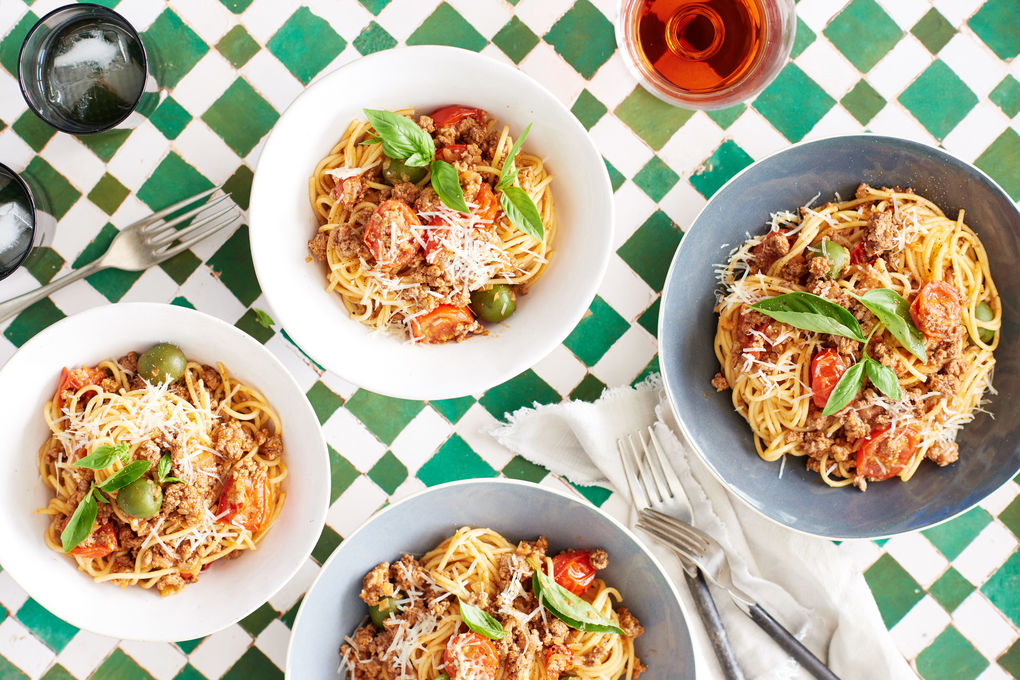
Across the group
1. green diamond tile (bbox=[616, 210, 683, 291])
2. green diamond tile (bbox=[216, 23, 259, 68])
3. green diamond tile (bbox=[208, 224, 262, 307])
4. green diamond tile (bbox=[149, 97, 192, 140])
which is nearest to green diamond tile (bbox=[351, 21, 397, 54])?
green diamond tile (bbox=[216, 23, 259, 68])

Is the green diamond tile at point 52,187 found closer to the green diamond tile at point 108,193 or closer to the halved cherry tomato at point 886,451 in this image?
the green diamond tile at point 108,193

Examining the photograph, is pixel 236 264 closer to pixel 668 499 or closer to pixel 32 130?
A: pixel 32 130

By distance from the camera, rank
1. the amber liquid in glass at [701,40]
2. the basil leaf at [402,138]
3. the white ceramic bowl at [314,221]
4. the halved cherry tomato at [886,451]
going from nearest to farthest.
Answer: the basil leaf at [402,138] < the white ceramic bowl at [314,221] < the halved cherry tomato at [886,451] < the amber liquid in glass at [701,40]

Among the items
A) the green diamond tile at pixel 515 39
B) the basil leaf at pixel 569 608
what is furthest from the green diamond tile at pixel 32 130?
the basil leaf at pixel 569 608

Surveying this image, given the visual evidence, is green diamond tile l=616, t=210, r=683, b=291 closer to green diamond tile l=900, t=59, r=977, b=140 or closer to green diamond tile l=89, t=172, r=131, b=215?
green diamond tile l=900, t=59, r=977, b=140

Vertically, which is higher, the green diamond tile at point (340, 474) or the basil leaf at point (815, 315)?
the basil leaf at point (815, 315)

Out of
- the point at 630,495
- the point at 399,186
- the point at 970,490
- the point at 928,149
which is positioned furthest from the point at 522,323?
the point at 970,490
